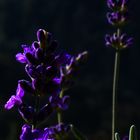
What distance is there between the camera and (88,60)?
14773 mm

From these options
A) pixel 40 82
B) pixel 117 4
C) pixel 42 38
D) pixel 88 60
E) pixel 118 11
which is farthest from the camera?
pixel 88 60

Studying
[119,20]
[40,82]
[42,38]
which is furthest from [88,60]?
[40,82]

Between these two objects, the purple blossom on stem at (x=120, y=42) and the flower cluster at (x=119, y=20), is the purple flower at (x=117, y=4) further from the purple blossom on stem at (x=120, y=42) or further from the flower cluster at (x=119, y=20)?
the purple blossom on stem at (x=120, y=42)

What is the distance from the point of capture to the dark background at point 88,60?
1184 centimetres

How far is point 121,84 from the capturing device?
14320mm

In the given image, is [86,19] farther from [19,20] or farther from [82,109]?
[82,109]

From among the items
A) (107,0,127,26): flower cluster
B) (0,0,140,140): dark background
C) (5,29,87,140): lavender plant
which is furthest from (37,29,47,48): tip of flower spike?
(0,0,140,140): dark background

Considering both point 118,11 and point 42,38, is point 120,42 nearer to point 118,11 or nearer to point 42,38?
point 118,11

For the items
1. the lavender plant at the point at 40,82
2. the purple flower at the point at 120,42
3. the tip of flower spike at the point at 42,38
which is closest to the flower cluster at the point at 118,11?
the purple flower at the point at 120,42

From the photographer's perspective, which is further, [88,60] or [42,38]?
[88,60]

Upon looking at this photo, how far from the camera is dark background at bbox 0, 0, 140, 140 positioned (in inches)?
466

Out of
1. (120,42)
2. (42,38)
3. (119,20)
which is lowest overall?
(42,38)

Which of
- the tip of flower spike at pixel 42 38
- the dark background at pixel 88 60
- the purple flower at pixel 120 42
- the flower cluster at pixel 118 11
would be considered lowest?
the tip of flower spike at pixel 42 38


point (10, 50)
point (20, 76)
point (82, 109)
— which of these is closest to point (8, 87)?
point (20, 76)
